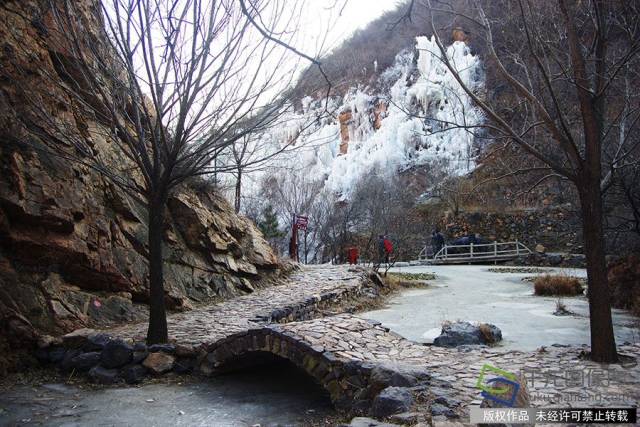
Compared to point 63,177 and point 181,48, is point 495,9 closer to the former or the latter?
point 181,48

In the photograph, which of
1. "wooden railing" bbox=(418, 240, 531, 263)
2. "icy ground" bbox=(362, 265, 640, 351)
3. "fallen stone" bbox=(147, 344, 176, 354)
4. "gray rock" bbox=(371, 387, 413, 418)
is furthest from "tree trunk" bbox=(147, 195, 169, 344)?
"wooden railing" bbox=(418, 240, 531, 263)

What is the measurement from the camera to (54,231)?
693cm

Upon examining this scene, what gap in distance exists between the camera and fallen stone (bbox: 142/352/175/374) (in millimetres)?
5742

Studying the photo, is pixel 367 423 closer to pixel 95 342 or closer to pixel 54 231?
pixel 95 342

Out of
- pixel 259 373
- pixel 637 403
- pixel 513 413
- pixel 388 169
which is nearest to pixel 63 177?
pixel 259 373

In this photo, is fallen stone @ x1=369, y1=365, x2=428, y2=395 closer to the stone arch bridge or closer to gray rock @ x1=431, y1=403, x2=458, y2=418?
the stone arch bridge

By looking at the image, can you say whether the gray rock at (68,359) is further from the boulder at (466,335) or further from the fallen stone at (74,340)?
the boulder at (466,335)

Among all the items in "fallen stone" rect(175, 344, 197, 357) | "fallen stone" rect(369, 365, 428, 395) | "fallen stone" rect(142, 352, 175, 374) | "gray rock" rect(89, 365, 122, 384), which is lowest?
"gray rock" rect(89, 365, 122, 384)

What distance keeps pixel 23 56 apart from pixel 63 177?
210cm

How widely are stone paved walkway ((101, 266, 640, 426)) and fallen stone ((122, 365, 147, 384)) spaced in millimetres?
708

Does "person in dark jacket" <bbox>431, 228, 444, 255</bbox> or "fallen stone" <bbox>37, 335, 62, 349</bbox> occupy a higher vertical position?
"person in dark jacket" <bbox>431, 228, 444, 255</bbox>

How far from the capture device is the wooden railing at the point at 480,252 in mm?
22562

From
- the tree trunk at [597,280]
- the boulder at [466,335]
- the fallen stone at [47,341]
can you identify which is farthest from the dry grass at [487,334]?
the fallen stone at [47,341]

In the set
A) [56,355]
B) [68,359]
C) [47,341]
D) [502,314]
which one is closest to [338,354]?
[68,359]
